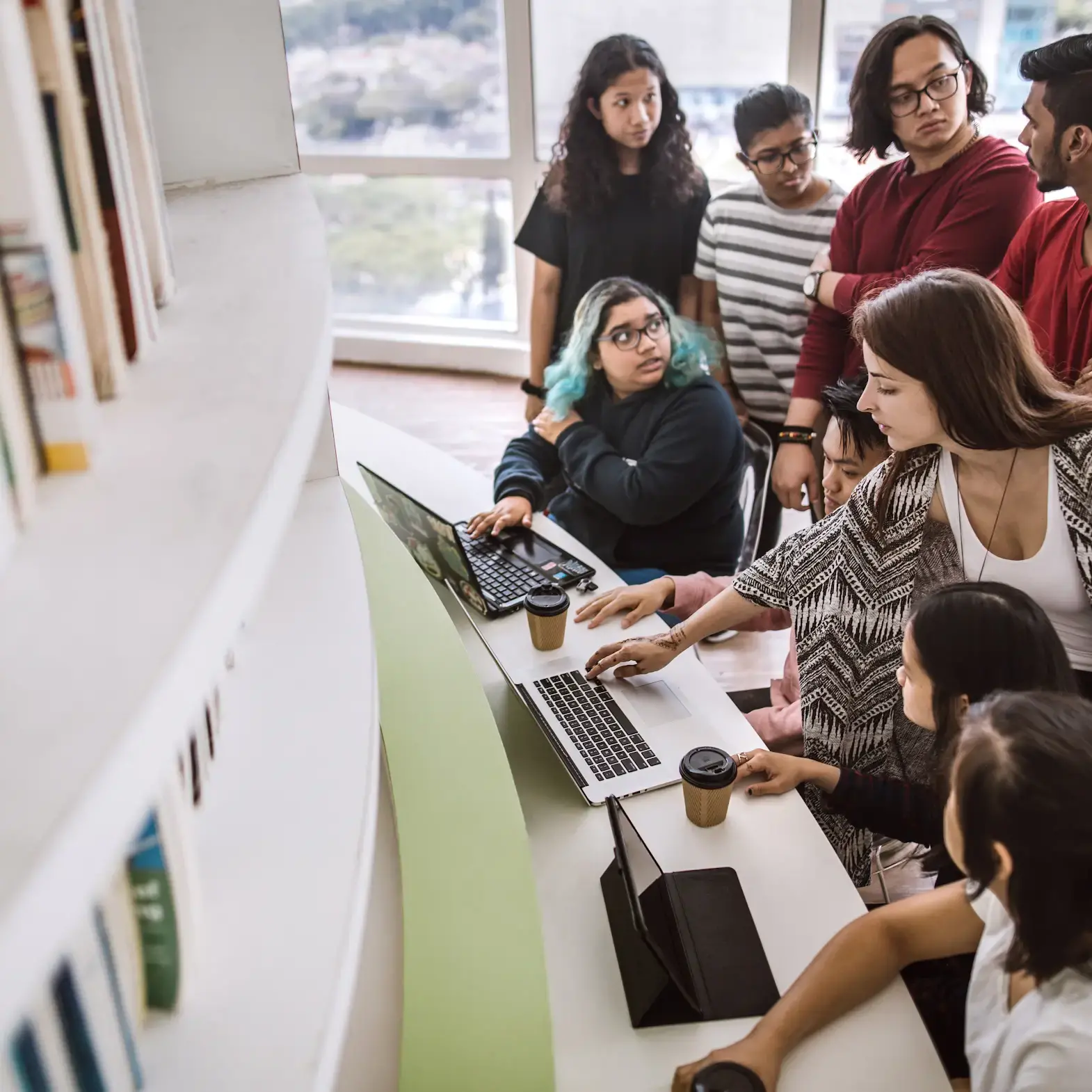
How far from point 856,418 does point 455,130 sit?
4.12 metres

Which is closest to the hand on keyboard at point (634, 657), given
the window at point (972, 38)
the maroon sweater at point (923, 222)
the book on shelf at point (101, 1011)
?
the maroon sweater at point (923, 222)

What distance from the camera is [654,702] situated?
5.99 feet

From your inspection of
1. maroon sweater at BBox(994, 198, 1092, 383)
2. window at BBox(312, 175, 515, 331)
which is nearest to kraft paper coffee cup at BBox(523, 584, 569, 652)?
maroon sweater at BBox(994, 198, 1092, 383)

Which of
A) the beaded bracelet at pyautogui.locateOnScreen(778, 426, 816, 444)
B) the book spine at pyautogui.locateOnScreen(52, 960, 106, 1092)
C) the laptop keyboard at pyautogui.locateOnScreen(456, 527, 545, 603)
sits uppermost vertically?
the book spine at pyautogui.locateOnScreen(52, 960, 106, 1092)

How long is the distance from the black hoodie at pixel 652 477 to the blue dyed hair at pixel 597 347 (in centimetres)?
4

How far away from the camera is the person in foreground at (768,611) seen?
2074 mm

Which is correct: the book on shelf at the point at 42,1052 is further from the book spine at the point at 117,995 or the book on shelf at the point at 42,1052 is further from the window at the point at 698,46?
the window at the point at 698,46

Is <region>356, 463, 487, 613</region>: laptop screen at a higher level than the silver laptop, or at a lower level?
Answer: higher

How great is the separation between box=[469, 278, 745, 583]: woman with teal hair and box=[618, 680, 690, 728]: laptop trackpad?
66 cm

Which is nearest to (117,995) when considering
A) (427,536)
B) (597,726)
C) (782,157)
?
(597,726)

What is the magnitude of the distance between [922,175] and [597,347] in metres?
0.86

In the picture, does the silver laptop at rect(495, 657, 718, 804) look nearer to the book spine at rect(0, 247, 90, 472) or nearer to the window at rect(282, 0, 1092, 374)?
the book spine at rect(0, 247, 90, 472)

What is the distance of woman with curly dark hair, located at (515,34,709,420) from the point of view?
9.76 ft

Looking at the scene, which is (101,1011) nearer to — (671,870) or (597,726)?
(671,870)
